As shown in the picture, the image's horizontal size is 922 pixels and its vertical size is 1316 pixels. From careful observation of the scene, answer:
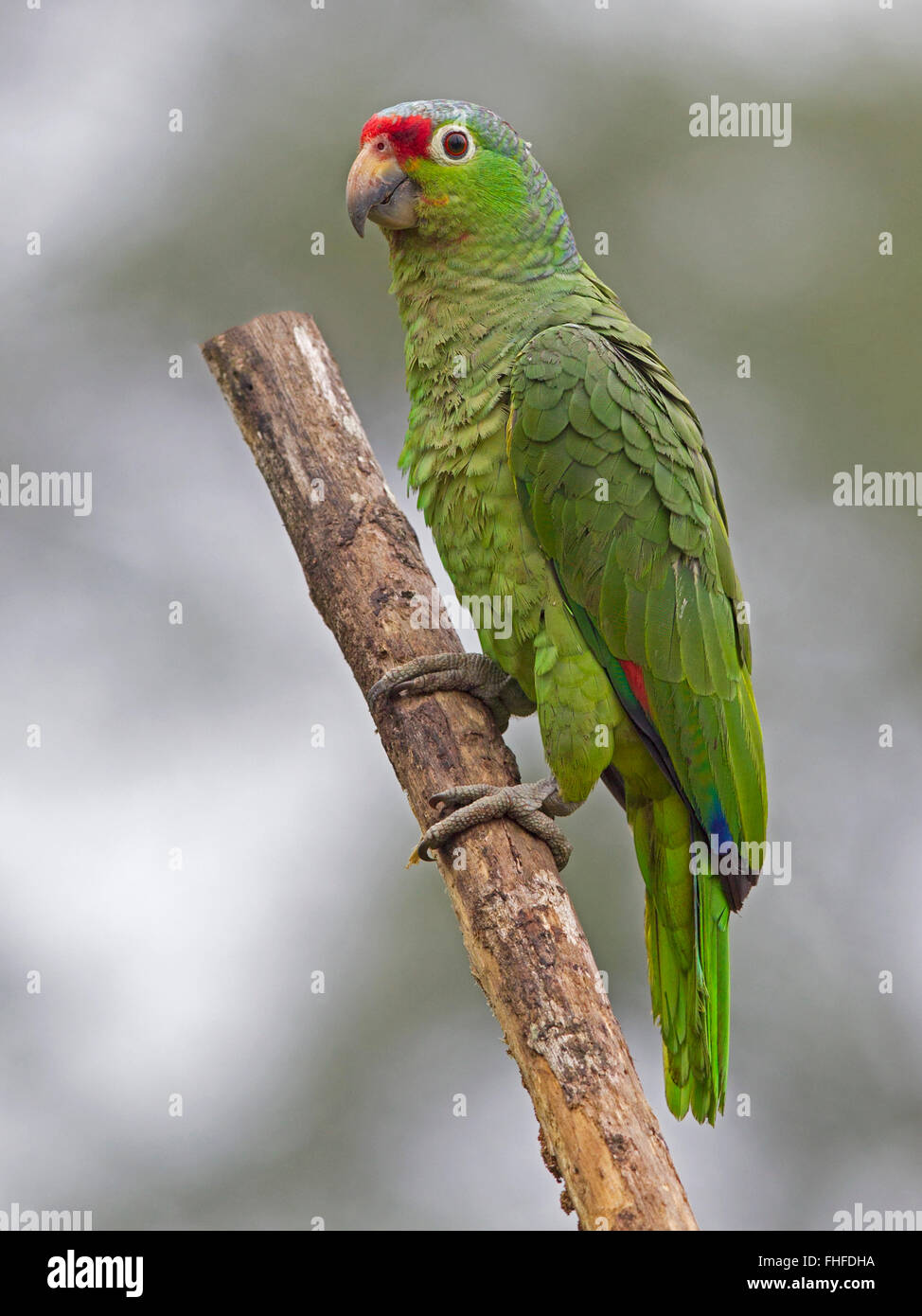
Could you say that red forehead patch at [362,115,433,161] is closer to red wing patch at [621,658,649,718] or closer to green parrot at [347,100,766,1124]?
green parrot at [347,100,766,1124]

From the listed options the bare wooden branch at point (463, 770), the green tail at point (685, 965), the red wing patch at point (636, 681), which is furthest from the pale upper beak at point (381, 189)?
the green tail at point (685, 965)

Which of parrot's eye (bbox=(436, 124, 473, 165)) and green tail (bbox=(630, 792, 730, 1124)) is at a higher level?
parrot's eye (bbox=(436, 124, 473, 165))

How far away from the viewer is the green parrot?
2873 millimetres

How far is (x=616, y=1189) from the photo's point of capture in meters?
2.05

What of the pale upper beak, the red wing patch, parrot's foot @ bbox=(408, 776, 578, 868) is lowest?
parrot's foot @ bbox=(408, 776, 578, 868)

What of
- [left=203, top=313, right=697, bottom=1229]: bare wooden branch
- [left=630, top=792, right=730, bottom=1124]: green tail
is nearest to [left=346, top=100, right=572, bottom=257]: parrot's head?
[left=203, top=313, right=697, bottom=1229]: bare wooden branch

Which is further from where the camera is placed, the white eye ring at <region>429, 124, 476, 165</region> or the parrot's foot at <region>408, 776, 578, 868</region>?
the white eye ring at <region>429, 124, 476, 165</region>

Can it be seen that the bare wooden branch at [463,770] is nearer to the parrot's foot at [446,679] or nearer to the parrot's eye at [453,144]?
the parrot's foot at [446,679]

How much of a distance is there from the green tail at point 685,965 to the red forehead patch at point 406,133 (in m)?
1.79

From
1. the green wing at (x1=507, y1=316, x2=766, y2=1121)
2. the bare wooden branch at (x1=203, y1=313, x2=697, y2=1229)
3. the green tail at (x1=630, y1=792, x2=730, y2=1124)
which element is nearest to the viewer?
the bare wooden branch at (x1=203, y1=313, x2=697, y2=1229)

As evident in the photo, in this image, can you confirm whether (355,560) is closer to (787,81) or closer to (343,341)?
(343,341)

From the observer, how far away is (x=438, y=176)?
2.97 m

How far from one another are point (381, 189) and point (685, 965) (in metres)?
2.14

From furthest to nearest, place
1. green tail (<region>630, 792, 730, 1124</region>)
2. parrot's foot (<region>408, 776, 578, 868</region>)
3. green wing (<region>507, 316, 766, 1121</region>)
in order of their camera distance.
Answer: green tail (<region>630, 792, 730, 1124</region>) → green wing (<region>507, 316, 766, 1121</region>) → parrot's foot (<region>408, 776, 578, 868</region>)
